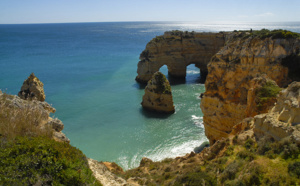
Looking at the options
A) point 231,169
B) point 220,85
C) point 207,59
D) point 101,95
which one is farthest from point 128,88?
point 231,169

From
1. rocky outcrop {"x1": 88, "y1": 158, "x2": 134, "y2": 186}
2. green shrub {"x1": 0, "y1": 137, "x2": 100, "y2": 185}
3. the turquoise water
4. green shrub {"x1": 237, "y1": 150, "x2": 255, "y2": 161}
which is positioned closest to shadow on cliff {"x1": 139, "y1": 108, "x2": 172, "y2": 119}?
the turquoise water

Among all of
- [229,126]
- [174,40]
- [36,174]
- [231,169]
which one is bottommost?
[229,126]

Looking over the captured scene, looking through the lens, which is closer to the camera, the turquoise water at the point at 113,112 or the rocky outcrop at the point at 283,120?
the rocky outcrop at the point at 283,120

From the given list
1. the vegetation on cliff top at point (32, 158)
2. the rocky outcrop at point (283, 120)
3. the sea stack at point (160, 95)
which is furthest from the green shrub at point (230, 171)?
the sea stack at point (160, 95)

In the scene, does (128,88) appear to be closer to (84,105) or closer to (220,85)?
(84,105)

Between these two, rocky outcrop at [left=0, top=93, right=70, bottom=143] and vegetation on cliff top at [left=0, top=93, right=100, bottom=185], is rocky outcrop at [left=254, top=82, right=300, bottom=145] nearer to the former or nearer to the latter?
vegetation on cliff top at [left=0, top=93, right=100, bottom=185]

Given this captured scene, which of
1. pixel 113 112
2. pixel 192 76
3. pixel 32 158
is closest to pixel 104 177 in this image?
pixel 32 158

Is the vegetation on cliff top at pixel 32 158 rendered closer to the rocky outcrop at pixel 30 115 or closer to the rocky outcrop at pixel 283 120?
the rocky outcrop at pixel 30 115
